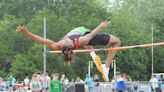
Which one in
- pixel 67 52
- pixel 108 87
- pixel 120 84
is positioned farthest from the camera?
pixel 108 87

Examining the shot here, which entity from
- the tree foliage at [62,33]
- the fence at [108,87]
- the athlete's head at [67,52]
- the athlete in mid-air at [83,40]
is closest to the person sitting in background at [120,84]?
the fence at [108,87]

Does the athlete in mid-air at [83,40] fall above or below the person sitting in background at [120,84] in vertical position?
above

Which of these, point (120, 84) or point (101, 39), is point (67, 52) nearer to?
point (101, 39)


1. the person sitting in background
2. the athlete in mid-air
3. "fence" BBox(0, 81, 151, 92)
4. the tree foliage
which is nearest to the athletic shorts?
the athlete in mid-air

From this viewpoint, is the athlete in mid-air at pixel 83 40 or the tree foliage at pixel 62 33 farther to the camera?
the tree foliage at pixel 62 33

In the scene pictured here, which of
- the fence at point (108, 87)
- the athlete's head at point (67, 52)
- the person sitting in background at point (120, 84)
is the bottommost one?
the fence at point (108, 87)

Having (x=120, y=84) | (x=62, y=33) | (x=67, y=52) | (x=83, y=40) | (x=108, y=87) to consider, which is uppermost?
(x=62, y=33)

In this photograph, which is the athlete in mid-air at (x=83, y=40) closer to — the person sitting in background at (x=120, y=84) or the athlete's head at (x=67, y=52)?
the athlete's head at (x=67, y=52)

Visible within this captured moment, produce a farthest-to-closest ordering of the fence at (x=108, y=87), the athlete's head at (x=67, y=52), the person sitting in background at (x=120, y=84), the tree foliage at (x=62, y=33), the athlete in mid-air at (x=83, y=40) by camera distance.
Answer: the tree foliage at (x=62, y=33) < the fence at (x=108, y=87) < the person sitting in background at (x=120, y=84) < the athlete's head at (x=67, y=52) < the athlete in mid-air at (x=83, y=40)

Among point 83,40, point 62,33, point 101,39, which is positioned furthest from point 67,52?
point 62,33

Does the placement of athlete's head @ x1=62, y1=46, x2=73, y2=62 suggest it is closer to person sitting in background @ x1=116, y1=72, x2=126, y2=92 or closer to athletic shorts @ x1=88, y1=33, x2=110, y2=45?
athletic shorts @ x1=88, y1=33, x2=110, y2=45

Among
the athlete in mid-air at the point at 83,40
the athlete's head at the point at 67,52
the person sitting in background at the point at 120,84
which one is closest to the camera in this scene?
the athlete in mid-air at the point at 83,40

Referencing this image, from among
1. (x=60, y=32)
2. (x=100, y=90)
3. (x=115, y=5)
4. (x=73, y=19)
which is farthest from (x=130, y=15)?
(x=100, y=90)

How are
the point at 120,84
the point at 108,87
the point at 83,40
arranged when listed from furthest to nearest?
the point at 108,87 < the point at 120,84 < the point at 83,40
